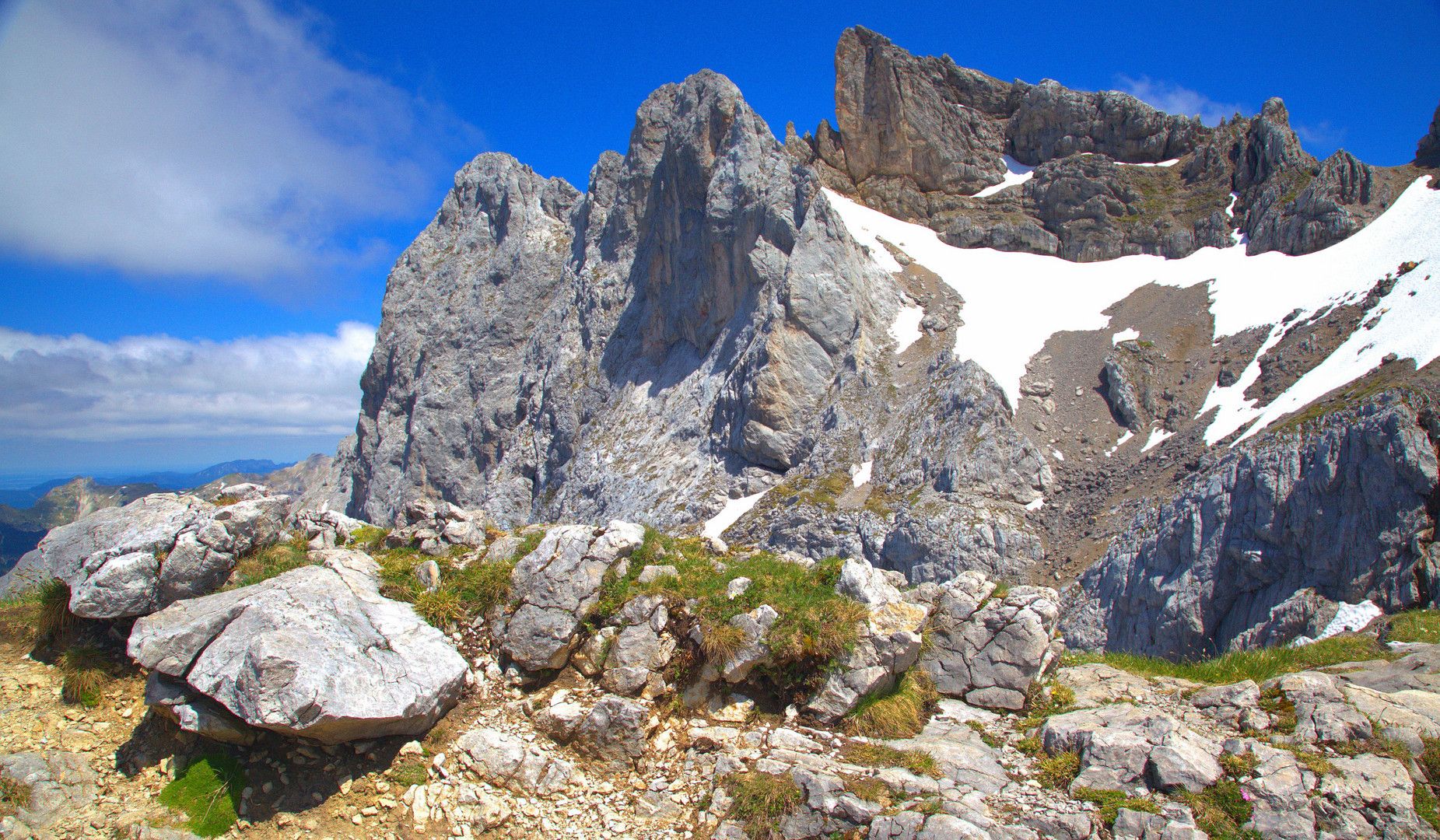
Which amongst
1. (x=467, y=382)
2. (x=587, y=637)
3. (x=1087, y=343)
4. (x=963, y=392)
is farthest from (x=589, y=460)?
(x=587, y=637)

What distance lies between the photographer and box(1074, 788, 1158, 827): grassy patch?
26.0ft

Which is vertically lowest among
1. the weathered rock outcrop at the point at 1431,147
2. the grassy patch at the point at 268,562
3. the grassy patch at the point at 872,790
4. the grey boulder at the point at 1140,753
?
the grassy patch at the point at 872,790

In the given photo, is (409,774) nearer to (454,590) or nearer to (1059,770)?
(454,590)

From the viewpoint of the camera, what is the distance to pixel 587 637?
11.2 m

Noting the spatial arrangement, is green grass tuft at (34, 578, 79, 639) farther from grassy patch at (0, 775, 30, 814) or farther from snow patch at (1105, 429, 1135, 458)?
snow patch at (1105, 429, 1135, 458)

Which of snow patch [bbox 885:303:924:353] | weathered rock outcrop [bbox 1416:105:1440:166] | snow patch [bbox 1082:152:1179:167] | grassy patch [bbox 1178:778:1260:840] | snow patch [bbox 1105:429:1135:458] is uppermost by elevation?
snow patch [bbox 1082:152:1179:167]

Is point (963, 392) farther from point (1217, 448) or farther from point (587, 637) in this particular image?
point (587, 637)

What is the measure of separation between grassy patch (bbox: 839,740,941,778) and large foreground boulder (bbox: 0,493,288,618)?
11328 millimetres

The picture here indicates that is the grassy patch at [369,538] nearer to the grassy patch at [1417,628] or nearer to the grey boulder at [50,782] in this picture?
the grey boulder at [50,782]

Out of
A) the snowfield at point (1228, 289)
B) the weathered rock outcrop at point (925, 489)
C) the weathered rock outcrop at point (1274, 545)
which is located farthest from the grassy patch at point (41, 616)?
the snowfield at point (1228, 289)

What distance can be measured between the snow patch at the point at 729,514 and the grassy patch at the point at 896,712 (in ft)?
99.1

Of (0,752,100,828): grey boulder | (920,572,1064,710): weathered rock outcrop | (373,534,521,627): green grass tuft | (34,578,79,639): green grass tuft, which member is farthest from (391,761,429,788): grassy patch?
(920,572,1064,710): weathered rock outcrop

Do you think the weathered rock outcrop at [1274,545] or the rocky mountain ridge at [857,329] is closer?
the weathered rock outcrop at [1274,545]

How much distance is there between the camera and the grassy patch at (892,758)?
8.92 meters
